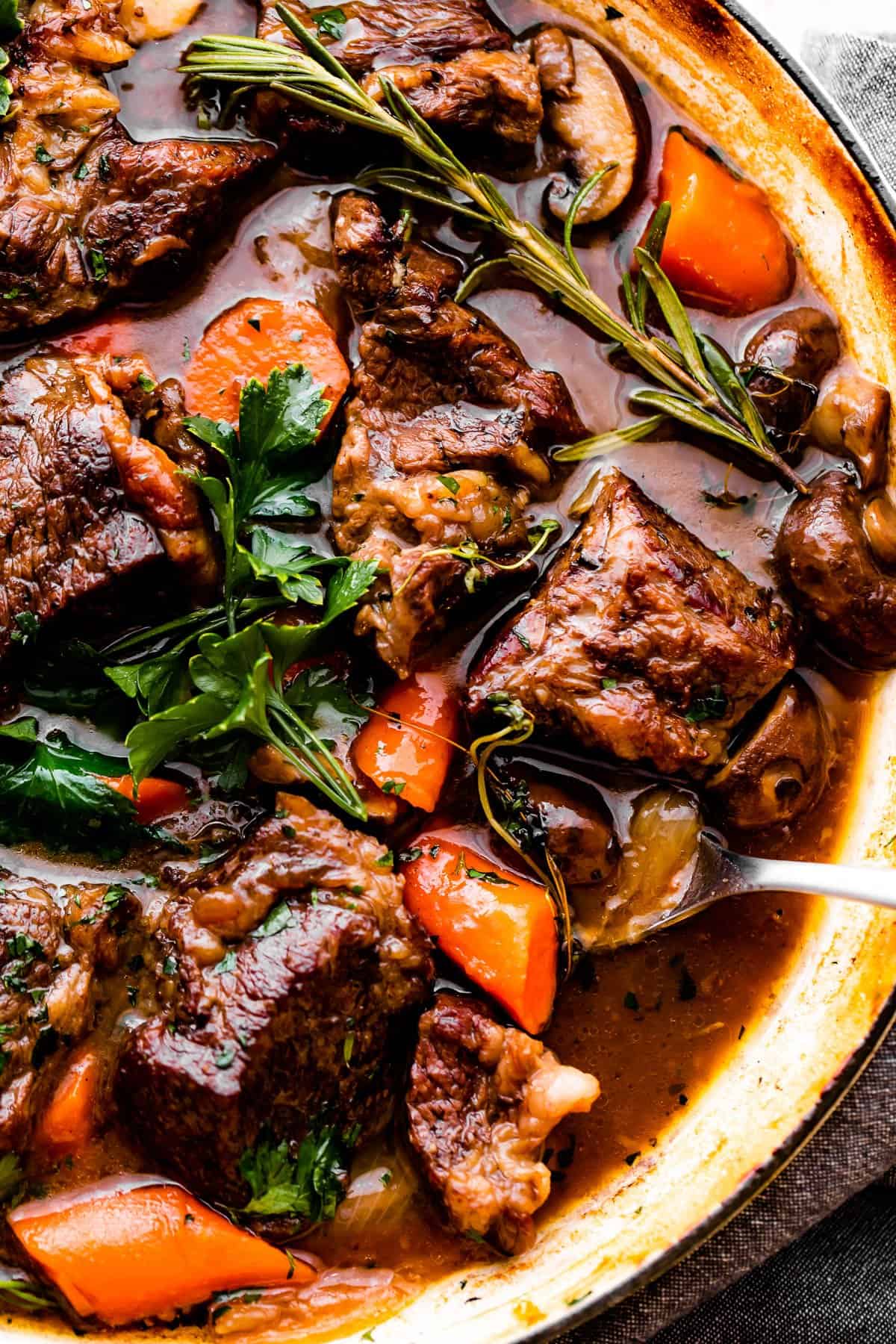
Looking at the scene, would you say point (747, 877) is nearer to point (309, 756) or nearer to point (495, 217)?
point (309, 756)

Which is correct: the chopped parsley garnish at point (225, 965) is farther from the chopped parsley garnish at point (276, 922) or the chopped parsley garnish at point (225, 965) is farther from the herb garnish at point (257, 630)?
the herb garnish at point (257, 630)

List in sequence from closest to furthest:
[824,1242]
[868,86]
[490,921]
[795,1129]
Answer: [795,1129] < [490,921] < [824,1242] < [868,86]

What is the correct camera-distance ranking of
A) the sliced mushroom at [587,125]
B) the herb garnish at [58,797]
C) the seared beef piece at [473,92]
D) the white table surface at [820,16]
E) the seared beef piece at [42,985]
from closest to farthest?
the seared beef piece at [42,985] < the herb garnish at [58,797] < the seared beef piece at [473,92] < the sliced mushroom at [587,125] < the white table surface at [820,16]

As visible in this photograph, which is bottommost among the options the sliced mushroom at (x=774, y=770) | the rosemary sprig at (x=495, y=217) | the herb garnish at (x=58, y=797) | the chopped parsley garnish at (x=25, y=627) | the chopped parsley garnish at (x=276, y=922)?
the herb garnish at (x=58, y=797)

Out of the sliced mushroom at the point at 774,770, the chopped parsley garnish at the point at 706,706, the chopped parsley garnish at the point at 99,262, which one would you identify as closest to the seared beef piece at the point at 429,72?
the chopped parsley garnish at the point at 99,262

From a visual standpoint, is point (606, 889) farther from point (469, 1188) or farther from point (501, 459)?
point (501, 459)

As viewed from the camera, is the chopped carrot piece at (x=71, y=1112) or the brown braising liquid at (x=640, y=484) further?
the brown braising liquid at (x=640, y=484)

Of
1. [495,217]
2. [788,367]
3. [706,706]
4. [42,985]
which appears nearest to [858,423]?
[788,367]

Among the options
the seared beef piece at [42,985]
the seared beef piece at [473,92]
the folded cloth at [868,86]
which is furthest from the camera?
the folded cloth at [868,86]
